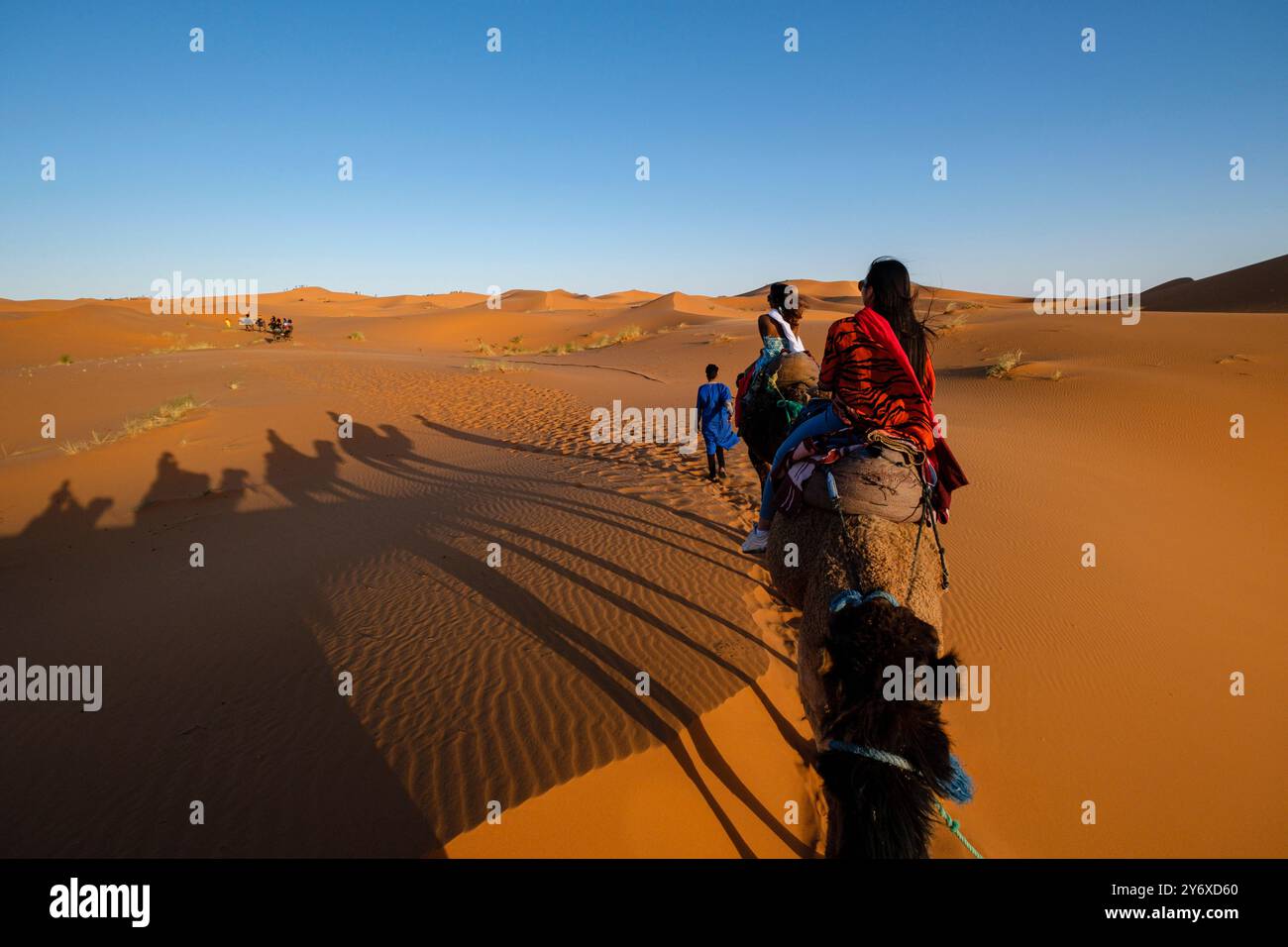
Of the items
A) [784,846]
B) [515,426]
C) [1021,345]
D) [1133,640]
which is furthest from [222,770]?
[1021,345]

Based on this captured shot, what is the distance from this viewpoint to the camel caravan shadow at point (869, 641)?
1.79 m

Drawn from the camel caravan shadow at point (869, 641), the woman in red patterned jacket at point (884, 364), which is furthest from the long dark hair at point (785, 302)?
the camel caravan shadow at point (869, 641)

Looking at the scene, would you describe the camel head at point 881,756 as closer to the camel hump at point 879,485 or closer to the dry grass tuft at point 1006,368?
the camel hump at point 879,485

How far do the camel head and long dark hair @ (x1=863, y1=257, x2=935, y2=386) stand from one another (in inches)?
63.3

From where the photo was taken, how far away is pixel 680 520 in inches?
304

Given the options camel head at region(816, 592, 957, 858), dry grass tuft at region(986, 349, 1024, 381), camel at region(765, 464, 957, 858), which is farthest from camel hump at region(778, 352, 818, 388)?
dry grass tuft at region(986, 349, 1024, 381)

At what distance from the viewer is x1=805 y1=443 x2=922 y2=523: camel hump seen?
2.72m

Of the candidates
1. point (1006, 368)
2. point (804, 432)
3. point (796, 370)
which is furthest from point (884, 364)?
point (1006, 368)

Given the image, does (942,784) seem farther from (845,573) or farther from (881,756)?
(845,573)

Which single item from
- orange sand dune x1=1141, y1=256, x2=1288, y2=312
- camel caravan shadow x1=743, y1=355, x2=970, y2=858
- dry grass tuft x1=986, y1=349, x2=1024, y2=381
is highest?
orange sand dune x1=1141, y1=256, x2=1288, y2=312

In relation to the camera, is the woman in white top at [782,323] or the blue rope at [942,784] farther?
the woman in white top at [782,323]

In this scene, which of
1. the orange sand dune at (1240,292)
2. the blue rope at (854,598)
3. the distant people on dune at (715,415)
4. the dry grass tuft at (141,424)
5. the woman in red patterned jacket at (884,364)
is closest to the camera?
the blue rope at (854,598)

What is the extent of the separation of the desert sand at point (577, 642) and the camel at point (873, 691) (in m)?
1.29

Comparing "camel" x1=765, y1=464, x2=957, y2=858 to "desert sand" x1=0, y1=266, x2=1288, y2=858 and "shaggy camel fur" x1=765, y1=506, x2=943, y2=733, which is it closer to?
"shaggy camel fur" x1=765, y1=506, x2=943, y2=733
